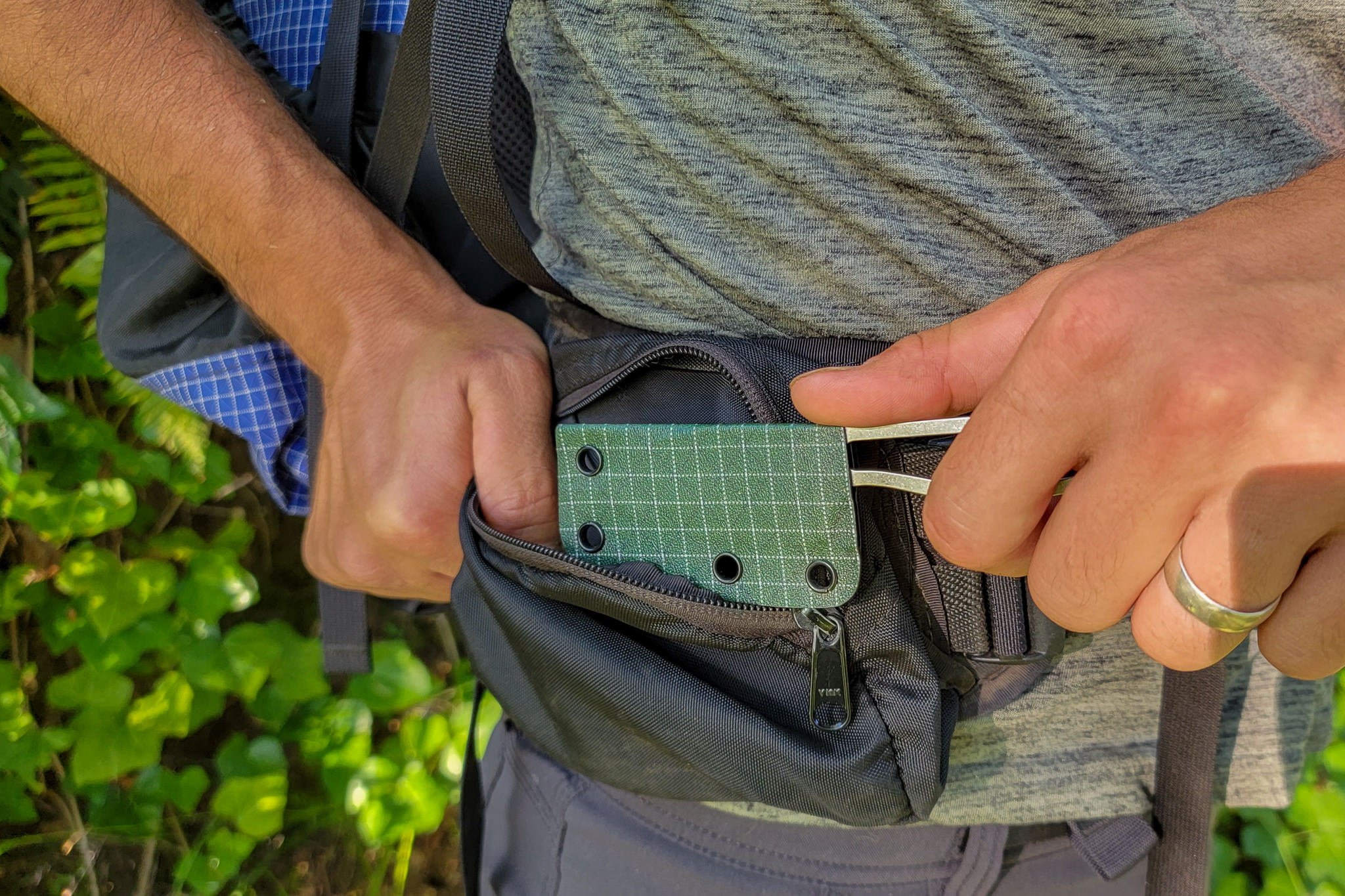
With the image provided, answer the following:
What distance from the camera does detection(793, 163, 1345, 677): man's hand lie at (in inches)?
18.6

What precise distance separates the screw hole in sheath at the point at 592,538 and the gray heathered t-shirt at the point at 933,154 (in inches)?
8.6

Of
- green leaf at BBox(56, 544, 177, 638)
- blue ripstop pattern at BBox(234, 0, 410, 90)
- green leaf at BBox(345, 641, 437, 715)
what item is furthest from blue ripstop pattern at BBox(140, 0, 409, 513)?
green leaf at BBox(345, 641, 437, 715)

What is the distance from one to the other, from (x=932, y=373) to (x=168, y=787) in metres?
1.99

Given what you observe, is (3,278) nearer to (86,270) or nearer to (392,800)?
(86,270)

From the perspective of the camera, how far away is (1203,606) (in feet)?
1.74

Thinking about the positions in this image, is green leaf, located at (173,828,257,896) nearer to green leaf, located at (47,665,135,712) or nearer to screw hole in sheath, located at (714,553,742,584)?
green leaf, located at (47,665,135,712)

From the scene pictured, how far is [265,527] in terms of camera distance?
212 centimetres

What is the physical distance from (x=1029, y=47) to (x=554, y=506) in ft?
1.99

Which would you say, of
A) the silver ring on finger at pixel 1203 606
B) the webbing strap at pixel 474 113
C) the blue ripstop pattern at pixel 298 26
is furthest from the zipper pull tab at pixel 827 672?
the blue ripstop pattern at pixel 298 26

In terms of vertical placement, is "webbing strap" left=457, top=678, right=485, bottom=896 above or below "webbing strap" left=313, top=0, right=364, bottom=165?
below

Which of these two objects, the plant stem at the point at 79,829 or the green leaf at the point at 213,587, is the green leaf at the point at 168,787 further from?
the green leaf at the point at 213,587

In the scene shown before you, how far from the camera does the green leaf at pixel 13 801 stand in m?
1.69

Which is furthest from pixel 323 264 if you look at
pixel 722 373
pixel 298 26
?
pixel 722 373

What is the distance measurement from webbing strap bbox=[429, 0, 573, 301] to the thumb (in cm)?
40
